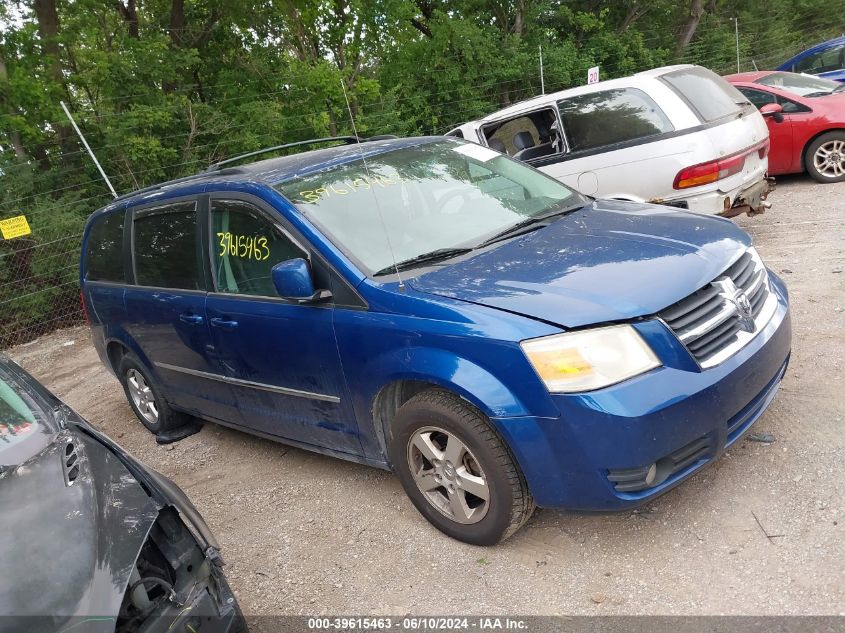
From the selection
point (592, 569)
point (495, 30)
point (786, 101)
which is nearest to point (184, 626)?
point (592, 569)

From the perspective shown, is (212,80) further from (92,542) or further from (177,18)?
(92,542)

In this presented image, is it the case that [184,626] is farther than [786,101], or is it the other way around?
[786,101]

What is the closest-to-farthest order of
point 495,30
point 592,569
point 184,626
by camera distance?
point 184,626 → point 592,569 → point 495,30

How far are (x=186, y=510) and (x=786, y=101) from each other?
9.08 metres

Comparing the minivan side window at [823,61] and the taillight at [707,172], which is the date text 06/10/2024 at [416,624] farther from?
the minivan side window at [823,61]

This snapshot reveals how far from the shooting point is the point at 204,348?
14.2 feet

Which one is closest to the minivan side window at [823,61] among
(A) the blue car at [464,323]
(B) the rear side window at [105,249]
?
(A) the blue car at [464,323]

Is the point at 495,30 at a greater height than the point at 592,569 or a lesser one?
greater

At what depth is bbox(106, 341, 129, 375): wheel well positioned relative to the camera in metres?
5.51

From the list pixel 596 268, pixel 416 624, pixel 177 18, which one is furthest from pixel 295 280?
pixel 177 18

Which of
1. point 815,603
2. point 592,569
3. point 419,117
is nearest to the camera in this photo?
point 815,603

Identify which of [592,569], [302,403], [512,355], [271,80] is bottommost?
[592,569]

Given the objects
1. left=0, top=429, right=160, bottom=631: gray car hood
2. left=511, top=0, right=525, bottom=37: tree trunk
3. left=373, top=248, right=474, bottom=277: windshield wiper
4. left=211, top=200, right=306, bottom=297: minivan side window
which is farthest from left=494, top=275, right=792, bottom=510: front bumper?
left=511, top=0, right=525, bottom=37: tree trunk

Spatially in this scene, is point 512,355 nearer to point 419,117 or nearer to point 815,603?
point 815,603
